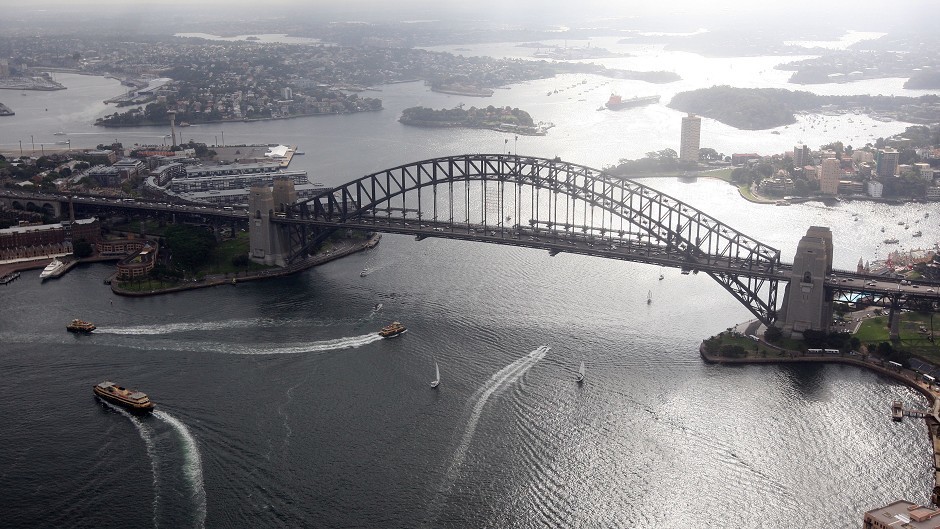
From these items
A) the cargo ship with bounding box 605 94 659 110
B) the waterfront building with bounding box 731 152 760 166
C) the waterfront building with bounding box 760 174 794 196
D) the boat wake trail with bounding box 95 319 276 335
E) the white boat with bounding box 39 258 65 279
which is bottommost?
the boat wake trail with bounding box 95 319 276 335

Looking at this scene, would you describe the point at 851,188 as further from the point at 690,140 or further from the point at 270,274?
the point at 270,274

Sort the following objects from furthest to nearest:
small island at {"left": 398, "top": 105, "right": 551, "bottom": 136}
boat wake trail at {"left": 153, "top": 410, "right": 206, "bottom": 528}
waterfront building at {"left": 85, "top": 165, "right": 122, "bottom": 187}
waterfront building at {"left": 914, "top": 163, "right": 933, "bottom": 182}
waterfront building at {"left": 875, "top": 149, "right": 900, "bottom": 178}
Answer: small island at {"left": 398, "top": 105, "right": 551, "bottom": 136}, waterfront building at {"left": 914, "top": 163, "right": 933, "bottom": 182}, waterfront building at {"left": 875, "top": 149, "right": 900, "bottom": 178}, waterfront building at {"left": 85, "top": 165, "right": 122, "bottom": 187}, boat wake trail at {"left": 153, "top": 410, "right": 206, "bottom": 528}

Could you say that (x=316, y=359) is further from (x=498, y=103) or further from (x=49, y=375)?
(x=498, y=103)

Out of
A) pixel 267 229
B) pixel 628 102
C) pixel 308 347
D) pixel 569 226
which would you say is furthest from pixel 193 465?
pixel 628 102

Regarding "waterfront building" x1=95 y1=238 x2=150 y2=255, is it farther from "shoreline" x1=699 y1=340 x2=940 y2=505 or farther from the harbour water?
"shoreline" x1=699 y1=340 x2=940 y2=505

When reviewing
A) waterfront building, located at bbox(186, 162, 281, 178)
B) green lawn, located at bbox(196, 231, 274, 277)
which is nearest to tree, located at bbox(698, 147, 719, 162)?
waterfront building, located at bbox(186, 162, 281, 178)

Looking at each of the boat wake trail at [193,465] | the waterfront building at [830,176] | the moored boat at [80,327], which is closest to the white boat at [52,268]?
the moored boat at [80,327]

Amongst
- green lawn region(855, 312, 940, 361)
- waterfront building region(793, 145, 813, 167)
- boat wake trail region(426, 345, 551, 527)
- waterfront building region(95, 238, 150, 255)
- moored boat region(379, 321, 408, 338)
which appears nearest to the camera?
boat wake trail region(426, 345, 551, 527)
